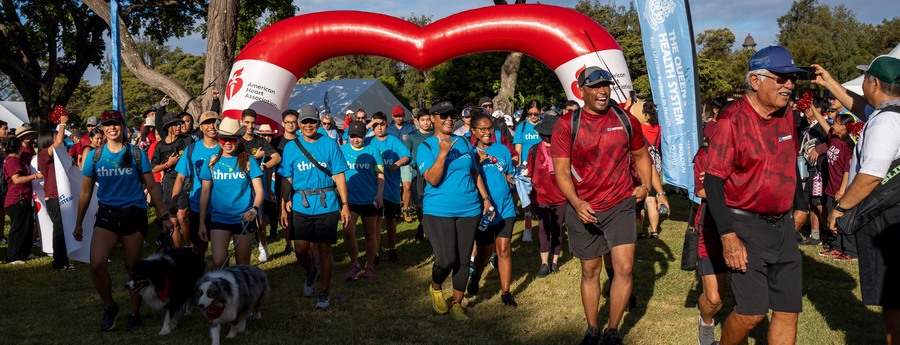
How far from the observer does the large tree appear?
2186 centimetres

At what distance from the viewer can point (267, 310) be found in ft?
20.7

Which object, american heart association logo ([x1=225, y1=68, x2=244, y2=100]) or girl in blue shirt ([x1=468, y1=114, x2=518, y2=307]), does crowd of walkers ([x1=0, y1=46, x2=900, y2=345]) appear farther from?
american heart association logo ([x1=225, y1=68, x2=244, y2=100])

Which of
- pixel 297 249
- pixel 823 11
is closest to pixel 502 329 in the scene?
pixel 297 249

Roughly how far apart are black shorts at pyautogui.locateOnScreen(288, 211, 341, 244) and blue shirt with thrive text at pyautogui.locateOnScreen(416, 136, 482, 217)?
3.75ft

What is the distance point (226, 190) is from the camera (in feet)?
19.3

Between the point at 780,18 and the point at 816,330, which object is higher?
the point at 780,18

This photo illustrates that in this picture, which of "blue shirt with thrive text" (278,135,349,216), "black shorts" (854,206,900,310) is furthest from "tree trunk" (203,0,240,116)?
"black shorts" (854,206,900,310)

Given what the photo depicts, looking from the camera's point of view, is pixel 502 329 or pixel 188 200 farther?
pixel 188 200

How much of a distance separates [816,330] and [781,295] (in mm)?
1917

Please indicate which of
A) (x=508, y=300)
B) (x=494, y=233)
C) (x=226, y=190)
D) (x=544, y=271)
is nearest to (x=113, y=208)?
(x=226, y=190)

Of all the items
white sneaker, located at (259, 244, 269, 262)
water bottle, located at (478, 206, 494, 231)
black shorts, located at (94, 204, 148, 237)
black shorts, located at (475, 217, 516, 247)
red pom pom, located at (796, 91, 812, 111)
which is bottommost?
white sneaker, located at (259, 244, 269, 262)

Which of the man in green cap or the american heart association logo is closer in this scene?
the man in green cap

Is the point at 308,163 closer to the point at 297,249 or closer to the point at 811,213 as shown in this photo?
the point at 297,249

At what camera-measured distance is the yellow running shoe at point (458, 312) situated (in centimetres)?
585
